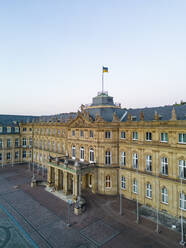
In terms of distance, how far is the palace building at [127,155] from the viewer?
26.3 m

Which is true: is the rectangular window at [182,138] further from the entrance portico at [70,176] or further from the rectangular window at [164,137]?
the entrance portico at [70,176]

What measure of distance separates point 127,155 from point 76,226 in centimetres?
1623

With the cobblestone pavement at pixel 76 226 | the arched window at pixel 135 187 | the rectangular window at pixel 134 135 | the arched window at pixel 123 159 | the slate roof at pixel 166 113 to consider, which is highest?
the slate roof at pixel 166 113

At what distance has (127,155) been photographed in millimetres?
33750

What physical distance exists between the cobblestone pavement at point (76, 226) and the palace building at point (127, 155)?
12.2 ft

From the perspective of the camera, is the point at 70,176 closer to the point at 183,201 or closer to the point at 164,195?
the point at 164,195

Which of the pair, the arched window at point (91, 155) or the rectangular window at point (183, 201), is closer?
the rectangular window at point (183, 201)

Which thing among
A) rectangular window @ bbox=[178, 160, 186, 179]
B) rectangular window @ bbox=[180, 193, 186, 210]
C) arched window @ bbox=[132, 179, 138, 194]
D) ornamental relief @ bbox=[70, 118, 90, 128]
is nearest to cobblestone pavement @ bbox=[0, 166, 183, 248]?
arched window @ bbox=[132, 179, 138, 194]

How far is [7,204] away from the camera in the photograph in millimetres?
30828

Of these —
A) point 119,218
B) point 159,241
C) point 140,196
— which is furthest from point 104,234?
point 140,196

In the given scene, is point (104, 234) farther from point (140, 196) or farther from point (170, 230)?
point (140, 196)

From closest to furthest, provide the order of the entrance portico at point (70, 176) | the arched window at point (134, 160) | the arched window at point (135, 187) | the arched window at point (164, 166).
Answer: the arched window at point (164, 166) → the entrance portico at point (70, 176) → the arched window at point (135, 187) → the arched window at point (134, 160)

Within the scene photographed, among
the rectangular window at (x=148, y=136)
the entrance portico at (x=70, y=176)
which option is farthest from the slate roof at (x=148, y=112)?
the entrance portico at (x=70, y=176)

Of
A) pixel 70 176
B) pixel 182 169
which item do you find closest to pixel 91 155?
pixel 70 176
